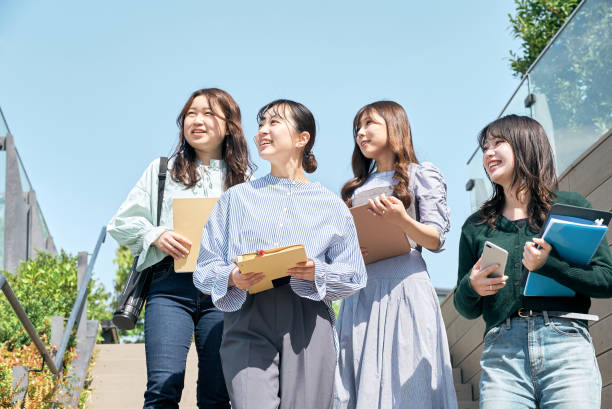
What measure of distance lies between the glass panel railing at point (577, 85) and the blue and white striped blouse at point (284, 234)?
2966 millimetres

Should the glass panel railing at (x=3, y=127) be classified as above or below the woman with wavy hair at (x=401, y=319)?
above

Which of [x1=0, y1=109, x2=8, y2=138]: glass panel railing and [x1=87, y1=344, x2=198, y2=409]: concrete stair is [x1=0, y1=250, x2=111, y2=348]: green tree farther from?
[x1=0, y1=109, x2=8, y2=138]: glass panel railing

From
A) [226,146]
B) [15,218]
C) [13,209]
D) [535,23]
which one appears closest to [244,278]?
[226,146]

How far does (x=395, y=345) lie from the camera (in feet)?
11.4

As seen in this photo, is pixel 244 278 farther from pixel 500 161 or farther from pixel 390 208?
pixel 500 161

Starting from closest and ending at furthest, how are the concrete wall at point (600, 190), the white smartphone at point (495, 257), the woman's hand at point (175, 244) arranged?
the white smartphone at point (495, 257)
the woman's hand at point (175, 244)
the concrete wall at point (600, 190)

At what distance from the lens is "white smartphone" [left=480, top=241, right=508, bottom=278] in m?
2.91

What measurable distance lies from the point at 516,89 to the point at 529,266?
4551mm

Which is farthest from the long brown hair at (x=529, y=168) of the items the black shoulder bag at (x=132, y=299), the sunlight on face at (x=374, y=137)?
the black shoulder bag at (x=132, y=299)

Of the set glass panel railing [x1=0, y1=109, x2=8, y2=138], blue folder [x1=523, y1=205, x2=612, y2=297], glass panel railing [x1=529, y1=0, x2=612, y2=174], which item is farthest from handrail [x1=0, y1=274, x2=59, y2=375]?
glass panel railing [x1=0, y1=109, x2=8, y2=138]

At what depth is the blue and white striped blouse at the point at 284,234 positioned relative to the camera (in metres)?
2.99

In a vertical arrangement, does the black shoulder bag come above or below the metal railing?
above

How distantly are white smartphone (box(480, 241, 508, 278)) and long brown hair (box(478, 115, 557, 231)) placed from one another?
1.12ft

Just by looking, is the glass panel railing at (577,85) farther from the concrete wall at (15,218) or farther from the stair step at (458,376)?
the concrete wall at (15,218)
